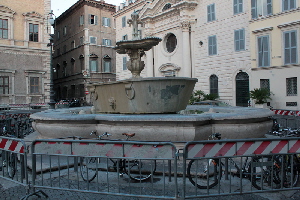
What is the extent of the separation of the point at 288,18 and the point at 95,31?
28219 millimetres

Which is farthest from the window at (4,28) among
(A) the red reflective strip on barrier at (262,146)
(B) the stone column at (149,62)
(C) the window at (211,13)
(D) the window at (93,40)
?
(A) the red reflective strip on barrier at (262,146)

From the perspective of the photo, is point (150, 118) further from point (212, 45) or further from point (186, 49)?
point (186, 49)

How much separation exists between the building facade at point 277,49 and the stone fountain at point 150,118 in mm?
15824

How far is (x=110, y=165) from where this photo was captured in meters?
4.93

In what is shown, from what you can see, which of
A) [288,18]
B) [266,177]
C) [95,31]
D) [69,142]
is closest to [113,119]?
[69,142]

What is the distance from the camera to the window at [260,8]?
22.8m

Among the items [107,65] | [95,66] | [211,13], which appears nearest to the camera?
[211,13]

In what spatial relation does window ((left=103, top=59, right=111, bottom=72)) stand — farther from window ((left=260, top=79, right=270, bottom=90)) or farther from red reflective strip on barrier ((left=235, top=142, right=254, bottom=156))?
red reflective strip on barrier ((left=235, top=142, right=254, bottom=156))

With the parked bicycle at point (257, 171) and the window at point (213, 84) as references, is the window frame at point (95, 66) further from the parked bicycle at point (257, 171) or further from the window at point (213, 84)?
the parked bicycle at point (257, 171)

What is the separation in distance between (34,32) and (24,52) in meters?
2.63

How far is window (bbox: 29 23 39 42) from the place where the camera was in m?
32.0

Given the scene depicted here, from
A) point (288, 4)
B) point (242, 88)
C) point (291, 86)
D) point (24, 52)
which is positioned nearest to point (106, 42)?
point (24, 52)

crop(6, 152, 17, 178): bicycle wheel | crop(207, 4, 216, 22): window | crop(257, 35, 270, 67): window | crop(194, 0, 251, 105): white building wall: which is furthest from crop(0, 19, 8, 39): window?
crop(6, 152, 17, 178): bicycle wheel

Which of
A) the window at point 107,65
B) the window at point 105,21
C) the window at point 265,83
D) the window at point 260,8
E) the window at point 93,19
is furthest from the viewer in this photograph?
the window at point 105,21
